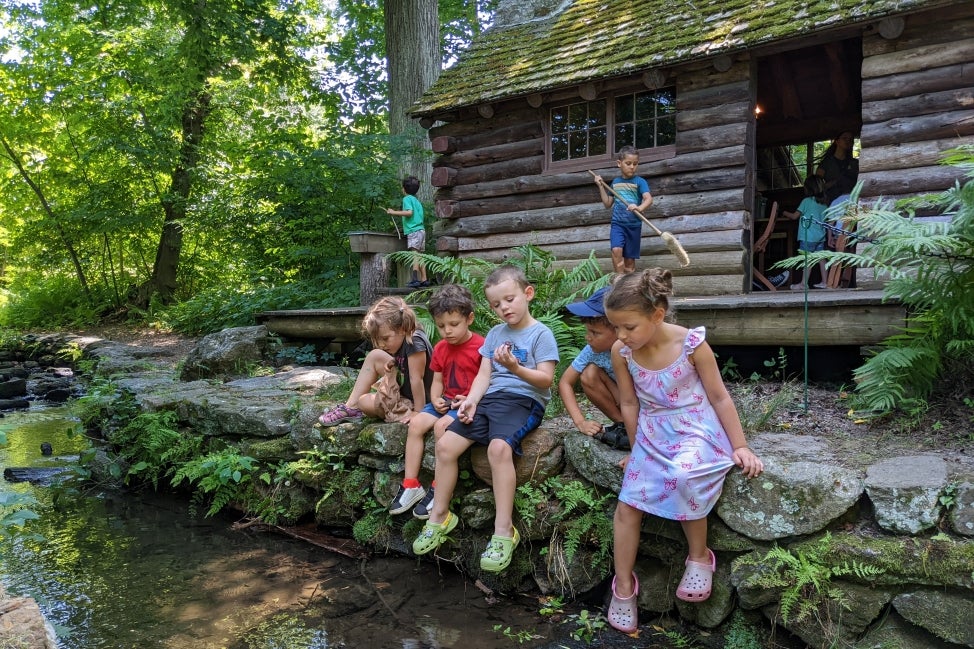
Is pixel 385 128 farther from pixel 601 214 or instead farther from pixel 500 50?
pixel 601 214

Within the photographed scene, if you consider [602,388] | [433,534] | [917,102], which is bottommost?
[433,534]

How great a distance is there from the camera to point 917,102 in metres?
5.67

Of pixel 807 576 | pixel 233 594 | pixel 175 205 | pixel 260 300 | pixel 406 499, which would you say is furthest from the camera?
pixel 175 205

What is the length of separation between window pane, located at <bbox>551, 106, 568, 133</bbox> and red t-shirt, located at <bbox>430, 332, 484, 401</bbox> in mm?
4736

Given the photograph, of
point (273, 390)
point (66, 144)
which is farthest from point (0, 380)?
point (66, 144)

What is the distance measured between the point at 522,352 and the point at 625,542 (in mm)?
1116

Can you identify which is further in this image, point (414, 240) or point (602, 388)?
point (414, 240)

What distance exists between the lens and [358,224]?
34.6 ft

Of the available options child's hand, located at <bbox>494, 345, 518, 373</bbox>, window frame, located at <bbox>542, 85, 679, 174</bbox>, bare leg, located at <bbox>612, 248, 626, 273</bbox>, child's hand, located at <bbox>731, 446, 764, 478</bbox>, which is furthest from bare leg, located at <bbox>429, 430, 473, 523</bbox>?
window frame, located at <bbox>542, 85, 679, 174</bbox>

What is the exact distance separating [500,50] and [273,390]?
5.52 meters

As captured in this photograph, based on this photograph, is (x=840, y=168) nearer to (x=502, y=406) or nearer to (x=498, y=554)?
(x=502, y=406)

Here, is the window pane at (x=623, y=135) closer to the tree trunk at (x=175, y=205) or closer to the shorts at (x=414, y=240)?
the shorts at (x=414, y=240)

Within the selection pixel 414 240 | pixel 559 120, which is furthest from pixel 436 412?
pixel 559 120

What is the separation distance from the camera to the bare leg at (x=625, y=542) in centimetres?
300
